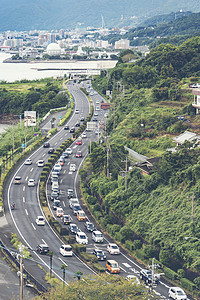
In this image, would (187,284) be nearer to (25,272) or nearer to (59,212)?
(25,272)

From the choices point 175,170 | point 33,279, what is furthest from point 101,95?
point 33,279

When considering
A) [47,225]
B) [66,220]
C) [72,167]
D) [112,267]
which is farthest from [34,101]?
[112,267]

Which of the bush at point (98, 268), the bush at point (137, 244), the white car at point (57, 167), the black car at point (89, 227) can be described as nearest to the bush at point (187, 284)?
the bush at point (98, 268)

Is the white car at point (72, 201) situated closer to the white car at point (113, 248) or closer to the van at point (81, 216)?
the van at point (81, 216)

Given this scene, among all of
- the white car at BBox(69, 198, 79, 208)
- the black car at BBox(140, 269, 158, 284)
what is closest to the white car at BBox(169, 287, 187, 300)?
the black car at BBox(140, 269, 158, 284)

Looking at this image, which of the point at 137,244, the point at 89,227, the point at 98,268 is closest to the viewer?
the point at 98,268

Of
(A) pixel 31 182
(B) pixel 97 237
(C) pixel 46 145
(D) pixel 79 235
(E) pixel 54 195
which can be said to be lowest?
(B) pixel 97 237
